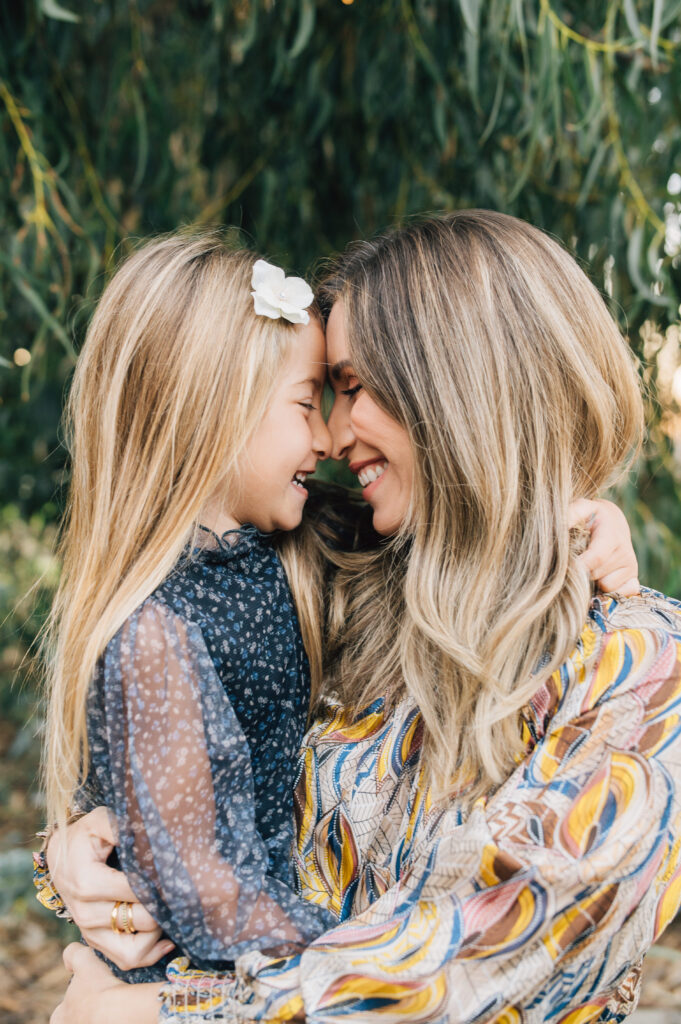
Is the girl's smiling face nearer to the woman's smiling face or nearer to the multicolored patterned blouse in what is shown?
the woman's smiling face

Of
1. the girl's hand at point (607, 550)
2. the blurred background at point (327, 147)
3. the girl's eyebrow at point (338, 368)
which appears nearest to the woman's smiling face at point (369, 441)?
the girl's eyebrow at point (338, 368)

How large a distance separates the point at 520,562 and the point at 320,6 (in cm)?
132

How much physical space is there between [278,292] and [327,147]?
964 mm

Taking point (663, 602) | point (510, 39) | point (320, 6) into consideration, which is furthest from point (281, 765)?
point (320, 6)

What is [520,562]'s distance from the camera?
1034mm

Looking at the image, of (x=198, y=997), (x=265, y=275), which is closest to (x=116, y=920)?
(x=198, y=997)

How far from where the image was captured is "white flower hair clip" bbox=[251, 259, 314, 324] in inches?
42.9

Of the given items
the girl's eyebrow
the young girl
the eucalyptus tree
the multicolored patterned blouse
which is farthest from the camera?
the eucalyptus tree

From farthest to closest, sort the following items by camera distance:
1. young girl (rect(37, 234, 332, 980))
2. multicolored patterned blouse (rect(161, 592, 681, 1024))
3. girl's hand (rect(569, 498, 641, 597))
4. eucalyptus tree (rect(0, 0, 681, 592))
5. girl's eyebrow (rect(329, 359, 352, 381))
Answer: eucalyptus tree (rect(0, 0, 681, 592))
girl's eyebrow (rect(329, 359, 352, 381))
girl's hand (rect(569, 498, 641, 597))
young girl (rect(37, 234, 332, 980))
multicolored patterned blouse (rect(161, 592, 681, 1024))

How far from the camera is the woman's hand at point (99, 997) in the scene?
97 centimetres

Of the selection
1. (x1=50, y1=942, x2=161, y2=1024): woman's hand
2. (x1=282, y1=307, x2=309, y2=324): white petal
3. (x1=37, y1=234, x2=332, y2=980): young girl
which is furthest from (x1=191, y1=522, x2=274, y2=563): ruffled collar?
(x1=50, y1=942, x2=161, y2=1024): woman's hand

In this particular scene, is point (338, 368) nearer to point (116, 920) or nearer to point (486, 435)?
point (486, 435)

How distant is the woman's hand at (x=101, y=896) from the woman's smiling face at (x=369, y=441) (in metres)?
0.54

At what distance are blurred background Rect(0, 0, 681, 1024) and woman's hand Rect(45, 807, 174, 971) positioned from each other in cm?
40
